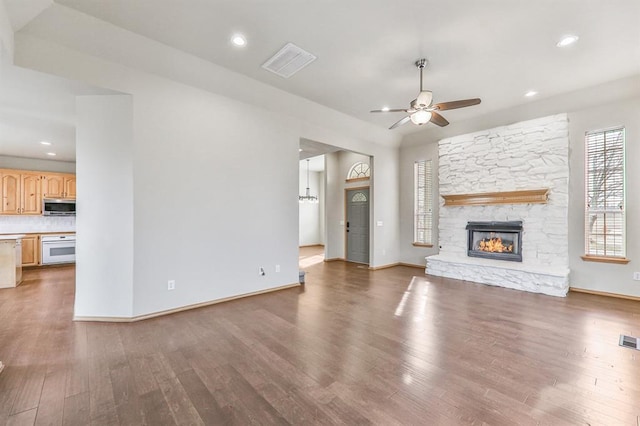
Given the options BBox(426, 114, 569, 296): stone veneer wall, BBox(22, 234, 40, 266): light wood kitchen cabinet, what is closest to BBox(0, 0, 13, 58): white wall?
BBox(22, 234, 40, 266): light wood kitchen cabinet

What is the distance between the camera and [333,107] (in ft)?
17.3

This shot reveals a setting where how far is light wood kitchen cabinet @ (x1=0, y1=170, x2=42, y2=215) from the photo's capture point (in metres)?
6.65

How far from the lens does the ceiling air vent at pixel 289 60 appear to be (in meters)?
3.46

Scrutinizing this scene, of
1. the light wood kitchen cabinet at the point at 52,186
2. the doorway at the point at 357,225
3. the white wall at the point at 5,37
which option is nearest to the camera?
the white wall at the point at 5,37

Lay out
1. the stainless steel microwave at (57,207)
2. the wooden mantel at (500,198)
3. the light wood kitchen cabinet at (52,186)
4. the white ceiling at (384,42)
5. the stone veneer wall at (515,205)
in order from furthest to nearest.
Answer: the light wood kitchen cabinet at (52,186)
the stainless steel microwave at (57,207)
the wooden mantel at (500,198)
the stone veneer wall at (515,205)
the white ceiling at (384,42)

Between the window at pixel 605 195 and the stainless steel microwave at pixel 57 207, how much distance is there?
11561 mm

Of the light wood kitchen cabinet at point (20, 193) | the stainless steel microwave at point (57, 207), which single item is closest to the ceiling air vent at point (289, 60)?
the stainless steel microwave at point (57, 207)

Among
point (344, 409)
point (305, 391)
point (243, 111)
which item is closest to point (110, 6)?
point (243, 111)

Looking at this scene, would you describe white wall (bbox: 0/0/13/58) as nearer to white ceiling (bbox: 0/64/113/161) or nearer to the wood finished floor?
white ceiling (bbox: 0/64/113/161)

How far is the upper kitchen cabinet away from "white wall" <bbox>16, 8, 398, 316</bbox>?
553 centimetres

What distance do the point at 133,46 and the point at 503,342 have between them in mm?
5289

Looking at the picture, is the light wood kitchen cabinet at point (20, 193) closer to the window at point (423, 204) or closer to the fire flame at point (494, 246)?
the window at point (423, 204)

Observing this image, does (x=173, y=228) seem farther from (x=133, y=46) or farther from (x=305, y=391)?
(x=305, y=391)

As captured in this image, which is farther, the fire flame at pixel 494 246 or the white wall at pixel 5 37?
the fire flame at pixel 494 246
